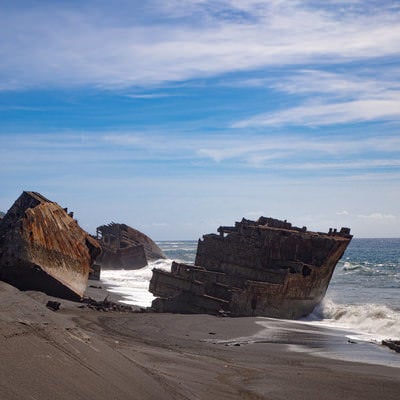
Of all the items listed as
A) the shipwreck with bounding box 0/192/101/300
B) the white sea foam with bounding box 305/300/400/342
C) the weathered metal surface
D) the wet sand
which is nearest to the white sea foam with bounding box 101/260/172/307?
the weathered metal surface

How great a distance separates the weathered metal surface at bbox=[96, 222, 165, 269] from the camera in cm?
3881

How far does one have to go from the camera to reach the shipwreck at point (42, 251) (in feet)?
39.4

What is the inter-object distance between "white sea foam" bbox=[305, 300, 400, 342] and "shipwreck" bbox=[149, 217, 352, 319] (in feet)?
1.68

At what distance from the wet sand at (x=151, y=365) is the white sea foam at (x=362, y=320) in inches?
122

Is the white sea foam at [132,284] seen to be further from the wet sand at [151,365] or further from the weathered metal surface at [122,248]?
the wet sand at [151,365]

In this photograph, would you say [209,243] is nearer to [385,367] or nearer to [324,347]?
[324,347]

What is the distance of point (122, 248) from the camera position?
131 feet

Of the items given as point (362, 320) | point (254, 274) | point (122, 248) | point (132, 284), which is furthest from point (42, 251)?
point (122, 248)

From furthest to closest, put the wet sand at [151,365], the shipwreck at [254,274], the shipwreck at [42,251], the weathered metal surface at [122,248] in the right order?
the weathered metal surface at [122,248], the shipwreck at [254,274], the shipwreck at [42,251], the wet sand at [151,365]

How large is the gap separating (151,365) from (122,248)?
33491mm

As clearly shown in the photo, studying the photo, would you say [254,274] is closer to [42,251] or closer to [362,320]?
[362,320]

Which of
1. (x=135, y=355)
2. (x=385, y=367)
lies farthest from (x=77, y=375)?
(x=385, y=367)

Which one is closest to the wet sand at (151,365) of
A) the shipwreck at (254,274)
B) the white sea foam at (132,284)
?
the shipwreck at (254,274)

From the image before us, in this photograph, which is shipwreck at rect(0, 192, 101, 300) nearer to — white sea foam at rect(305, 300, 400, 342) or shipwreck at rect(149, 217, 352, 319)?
shipwreck at rect(149, 217, 352, 319)
